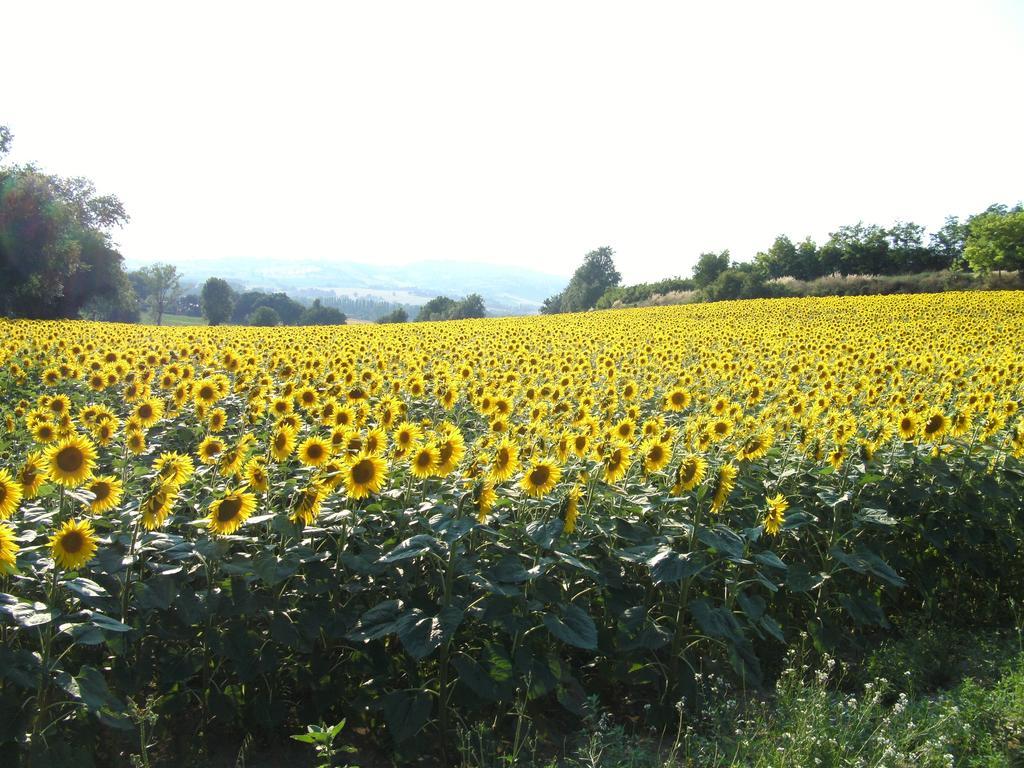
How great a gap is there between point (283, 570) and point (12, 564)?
1.00m

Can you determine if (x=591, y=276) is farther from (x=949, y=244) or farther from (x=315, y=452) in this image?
(x=315, y=452)

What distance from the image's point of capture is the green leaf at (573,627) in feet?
11.2

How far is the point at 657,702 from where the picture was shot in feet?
13.6

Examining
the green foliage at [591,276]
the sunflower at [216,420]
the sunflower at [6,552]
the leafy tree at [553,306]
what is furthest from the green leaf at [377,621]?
the leafy tree at [553,306]

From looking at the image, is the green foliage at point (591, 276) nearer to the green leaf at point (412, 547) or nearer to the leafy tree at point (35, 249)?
the leafy tree at point (35, 249)

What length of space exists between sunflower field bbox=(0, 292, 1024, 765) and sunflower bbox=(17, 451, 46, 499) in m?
0.01

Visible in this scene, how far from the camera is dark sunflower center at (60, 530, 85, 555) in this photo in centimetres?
299

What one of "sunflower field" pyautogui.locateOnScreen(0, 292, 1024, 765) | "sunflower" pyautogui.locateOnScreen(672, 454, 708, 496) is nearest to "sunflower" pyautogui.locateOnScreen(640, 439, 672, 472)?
"sunflower field" pyautogui.locateOnScreen(0, 292, 1024, 765)

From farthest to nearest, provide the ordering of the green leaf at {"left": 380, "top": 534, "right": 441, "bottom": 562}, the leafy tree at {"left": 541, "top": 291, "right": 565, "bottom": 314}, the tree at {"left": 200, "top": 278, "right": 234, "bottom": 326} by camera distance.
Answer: the tree at {"left": 200, "top": 278, "right": 234, "bottom": 326} → the leafy tree at {"left": 541, "top": 291, "right": 565, "bottom": 314} → the green leaf at {"left": 380, "top": 534, "right": 441, "bottom": 562}

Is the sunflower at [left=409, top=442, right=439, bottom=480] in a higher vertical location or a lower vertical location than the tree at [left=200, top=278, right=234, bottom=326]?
lower

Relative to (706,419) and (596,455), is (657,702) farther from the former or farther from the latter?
(706,419)

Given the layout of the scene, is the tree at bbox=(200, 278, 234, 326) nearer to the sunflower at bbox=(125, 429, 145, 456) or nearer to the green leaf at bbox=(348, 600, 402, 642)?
the sunflower at bbox=(125, 429, 145, 456)

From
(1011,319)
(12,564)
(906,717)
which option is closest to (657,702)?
(906,717)

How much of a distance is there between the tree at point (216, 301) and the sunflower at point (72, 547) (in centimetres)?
11968
